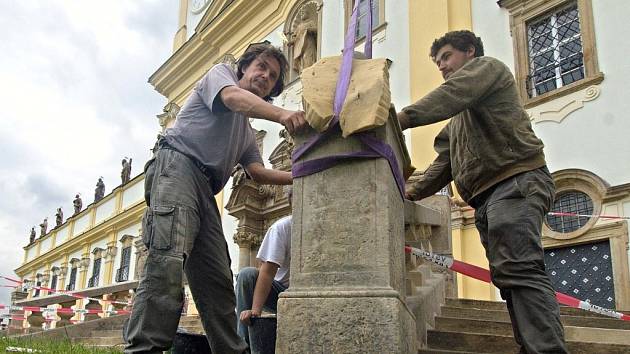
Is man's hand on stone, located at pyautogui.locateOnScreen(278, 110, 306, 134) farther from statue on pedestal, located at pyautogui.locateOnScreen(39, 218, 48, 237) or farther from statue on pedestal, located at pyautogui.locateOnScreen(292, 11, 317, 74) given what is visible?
statue on pedestal, located at pyautogui.locateOnScreen(39, 218, 48, 237)

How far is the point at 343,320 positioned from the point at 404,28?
1160 centimetres

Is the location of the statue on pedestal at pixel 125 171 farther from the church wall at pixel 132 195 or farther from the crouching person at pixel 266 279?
the crouching person at pixel 266 279

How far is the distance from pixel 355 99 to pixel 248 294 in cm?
207

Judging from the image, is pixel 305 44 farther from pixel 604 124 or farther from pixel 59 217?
pixel 59 217

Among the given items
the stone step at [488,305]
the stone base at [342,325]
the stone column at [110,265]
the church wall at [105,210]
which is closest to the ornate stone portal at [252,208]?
the stone step at [488,305]

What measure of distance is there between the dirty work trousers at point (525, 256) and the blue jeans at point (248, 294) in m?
1.69

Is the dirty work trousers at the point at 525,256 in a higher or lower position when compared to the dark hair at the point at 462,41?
lower

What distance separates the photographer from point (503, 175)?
3.11m

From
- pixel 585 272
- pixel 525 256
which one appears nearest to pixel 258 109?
pixel 525 256

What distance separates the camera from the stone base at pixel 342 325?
2559 mm

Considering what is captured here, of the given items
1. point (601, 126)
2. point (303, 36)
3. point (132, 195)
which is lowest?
point (601, 126)

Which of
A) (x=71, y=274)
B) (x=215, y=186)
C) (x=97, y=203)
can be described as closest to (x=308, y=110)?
(x=215, y=186)

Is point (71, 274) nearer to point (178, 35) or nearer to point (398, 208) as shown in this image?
point (178, 35)

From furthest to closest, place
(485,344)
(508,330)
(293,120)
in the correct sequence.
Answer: (508,330)
(485,344)
(293,120)
